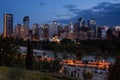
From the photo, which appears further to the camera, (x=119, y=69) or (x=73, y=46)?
(x=73, y=46)

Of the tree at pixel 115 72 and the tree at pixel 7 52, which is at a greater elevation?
the tree at pixel 7 52

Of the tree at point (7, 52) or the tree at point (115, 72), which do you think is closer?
the tree at point (115, 72)

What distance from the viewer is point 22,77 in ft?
31.6

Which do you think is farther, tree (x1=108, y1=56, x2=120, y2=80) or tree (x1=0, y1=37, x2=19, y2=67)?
tree (x1=0, y1=37, x2=19, y2=67)

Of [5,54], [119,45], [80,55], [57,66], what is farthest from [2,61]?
[119,45]

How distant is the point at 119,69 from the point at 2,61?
36.9ft

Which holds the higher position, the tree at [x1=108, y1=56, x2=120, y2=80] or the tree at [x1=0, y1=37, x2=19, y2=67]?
the tree at [x1=0, y1=37, x2=19, y2=67]

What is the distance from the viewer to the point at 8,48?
97.9 feet

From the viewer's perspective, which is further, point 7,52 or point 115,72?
point 7,52

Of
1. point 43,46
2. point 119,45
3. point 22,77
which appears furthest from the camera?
point 43,46

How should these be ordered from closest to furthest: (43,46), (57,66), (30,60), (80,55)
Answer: (30,60) < (57,66) < (80,55) < (43,46)

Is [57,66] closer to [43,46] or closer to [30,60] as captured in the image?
[30,60]

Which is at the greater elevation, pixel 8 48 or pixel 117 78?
pixel 8 48

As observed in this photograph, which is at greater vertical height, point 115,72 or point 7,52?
point 7,52
